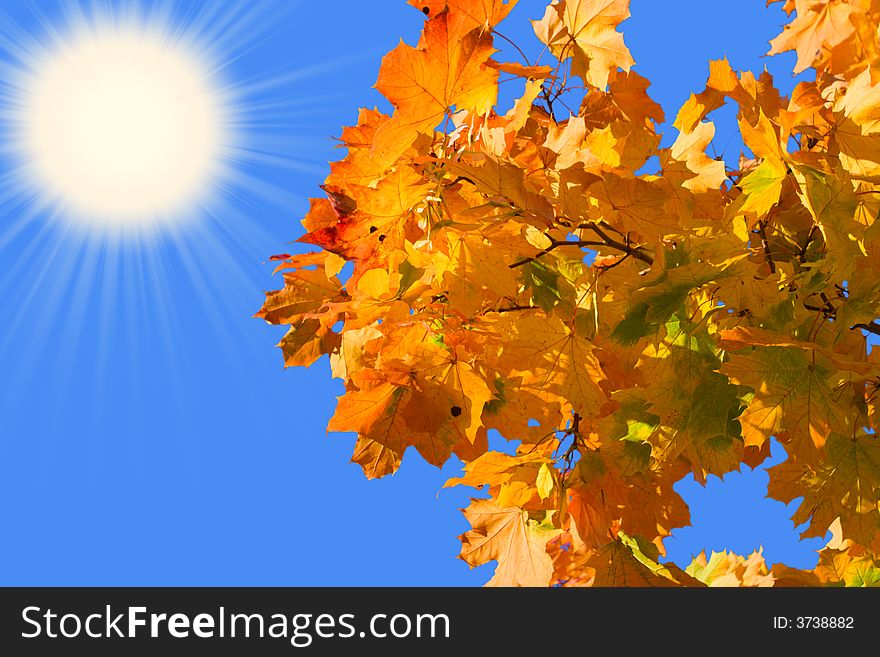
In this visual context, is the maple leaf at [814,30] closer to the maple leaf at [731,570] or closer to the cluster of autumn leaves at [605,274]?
the cluster of autumn leaves at [605,274]

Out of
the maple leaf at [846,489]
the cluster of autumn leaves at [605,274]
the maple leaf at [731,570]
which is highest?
the cluster of autumn leaves at [605,274]

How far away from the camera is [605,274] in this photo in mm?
2303

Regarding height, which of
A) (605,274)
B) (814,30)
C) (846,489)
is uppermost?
(814,30)

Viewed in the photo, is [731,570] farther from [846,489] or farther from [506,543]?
[846,489]

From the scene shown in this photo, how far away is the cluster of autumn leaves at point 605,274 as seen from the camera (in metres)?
2.07

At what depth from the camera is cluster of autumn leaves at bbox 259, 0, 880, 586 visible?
6.79 ft

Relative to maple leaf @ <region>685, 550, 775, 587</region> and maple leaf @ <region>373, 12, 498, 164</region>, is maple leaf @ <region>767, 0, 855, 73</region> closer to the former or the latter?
maple leaf @ <region>373, 12, 498, 164</region>

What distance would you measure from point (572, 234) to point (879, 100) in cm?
93

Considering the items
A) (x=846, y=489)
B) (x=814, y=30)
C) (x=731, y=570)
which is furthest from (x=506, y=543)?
(x=814, y=30)

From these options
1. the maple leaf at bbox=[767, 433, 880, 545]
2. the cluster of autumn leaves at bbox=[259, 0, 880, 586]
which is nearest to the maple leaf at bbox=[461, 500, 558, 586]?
the cluster of autumn leaves at bbox=[259, 0, 880, 586]

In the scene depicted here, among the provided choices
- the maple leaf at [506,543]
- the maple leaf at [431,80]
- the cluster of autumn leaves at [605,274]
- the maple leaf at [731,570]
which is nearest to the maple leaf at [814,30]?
the cluster of autumn leaves at [605,274]

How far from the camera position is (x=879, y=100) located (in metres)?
2.25

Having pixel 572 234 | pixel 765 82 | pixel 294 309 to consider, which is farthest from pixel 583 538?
pixel 765 82

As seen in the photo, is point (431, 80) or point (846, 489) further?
point (846, 489)
